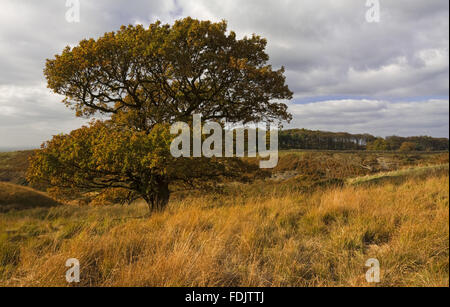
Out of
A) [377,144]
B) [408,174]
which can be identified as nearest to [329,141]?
[377,144]

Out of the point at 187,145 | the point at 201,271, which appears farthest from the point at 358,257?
the point at 187,145

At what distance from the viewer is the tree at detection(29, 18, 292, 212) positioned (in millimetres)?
8938

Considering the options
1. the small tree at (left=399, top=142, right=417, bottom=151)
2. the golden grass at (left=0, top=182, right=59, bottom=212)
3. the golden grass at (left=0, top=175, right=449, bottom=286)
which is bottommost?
the golden grass at (left=0, top=182, right=59, bottom=212)

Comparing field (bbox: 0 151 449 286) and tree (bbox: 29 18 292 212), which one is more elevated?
tree (bbox: 29 18 292 212)

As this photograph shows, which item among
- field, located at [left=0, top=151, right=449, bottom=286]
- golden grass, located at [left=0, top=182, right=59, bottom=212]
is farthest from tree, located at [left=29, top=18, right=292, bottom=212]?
golden grass, located at [left=0, top=182, right=59, bottom=212]

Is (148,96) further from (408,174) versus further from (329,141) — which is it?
(329,141)

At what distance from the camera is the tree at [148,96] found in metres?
8.94

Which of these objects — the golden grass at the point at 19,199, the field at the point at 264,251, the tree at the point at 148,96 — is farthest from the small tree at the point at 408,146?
the golden grass at the point at 19,199

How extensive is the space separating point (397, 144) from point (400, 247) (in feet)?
142

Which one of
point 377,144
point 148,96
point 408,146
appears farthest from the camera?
point 377,144

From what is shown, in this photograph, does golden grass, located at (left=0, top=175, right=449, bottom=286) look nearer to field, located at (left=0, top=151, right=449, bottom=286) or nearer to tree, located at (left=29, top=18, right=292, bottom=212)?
field, located at (left=0, top=151, right=449, bottom=286)

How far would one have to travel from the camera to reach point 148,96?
41.9ft

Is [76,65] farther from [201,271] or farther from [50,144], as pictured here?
[201,271]
